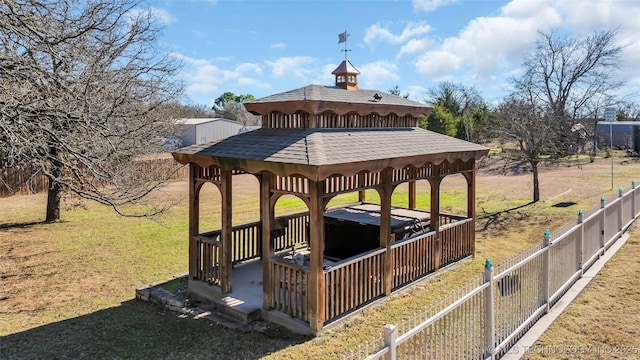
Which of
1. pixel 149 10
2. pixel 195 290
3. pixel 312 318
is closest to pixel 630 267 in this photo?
pixel 312 318

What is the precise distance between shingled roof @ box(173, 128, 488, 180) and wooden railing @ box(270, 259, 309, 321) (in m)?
1.47

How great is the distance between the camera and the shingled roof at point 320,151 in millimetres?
5936

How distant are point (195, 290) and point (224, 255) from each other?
3.55 ft

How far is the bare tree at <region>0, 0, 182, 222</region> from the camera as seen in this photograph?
6.57 m

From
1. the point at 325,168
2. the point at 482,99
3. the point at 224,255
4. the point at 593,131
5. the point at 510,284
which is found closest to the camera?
the point at 510,284

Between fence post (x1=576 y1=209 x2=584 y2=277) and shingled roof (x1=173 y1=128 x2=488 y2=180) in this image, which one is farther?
fence post (x1=576 y1=209 x2=584 y2=277)

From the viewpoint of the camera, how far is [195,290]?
7711mm

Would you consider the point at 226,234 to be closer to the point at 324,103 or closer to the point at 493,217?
the point at 324,103

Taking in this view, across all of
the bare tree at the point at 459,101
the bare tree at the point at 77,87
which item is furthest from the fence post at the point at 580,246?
the bare tree at the point at 459,101

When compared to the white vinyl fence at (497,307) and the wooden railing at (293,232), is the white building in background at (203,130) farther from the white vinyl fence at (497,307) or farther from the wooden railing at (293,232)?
the white vinyl fence at (497,307)

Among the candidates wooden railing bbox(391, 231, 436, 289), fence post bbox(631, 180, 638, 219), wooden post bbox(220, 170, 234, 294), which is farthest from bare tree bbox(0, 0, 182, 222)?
fence post bbox(631, 180, 638, 219)

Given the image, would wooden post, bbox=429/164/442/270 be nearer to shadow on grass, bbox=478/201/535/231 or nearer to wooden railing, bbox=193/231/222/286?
wooden railing, bbox=193/231/222/286

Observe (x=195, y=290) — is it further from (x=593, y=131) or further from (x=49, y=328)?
(x=593, y=131)

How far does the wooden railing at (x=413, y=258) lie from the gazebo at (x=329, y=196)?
2cm
